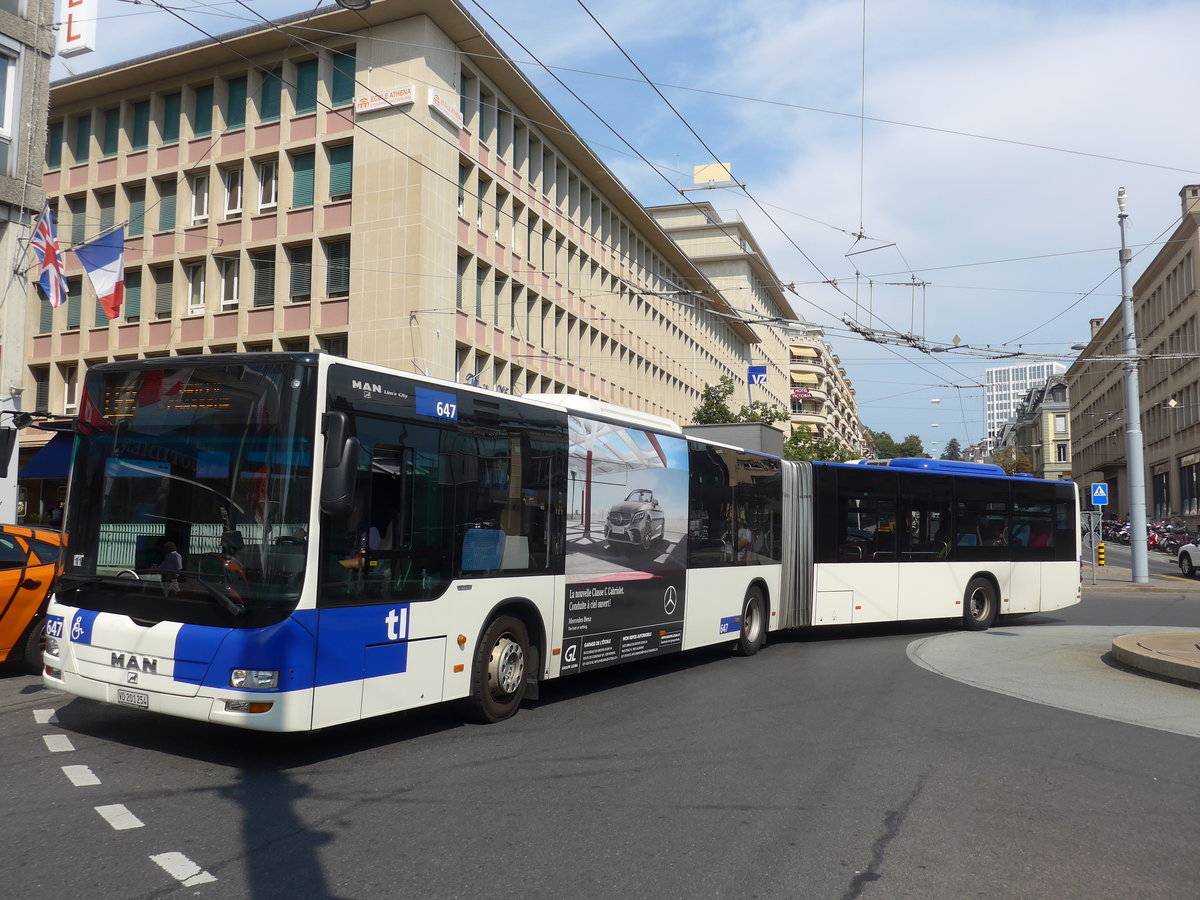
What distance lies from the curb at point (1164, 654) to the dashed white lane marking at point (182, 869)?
33.3 feet

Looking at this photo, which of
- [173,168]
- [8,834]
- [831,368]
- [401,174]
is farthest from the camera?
[831,368]

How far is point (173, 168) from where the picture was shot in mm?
32219

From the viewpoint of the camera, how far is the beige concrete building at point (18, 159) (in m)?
18.3

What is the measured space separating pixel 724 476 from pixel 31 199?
13.9 meters

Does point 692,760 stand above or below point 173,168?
below

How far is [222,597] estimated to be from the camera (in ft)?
22.0

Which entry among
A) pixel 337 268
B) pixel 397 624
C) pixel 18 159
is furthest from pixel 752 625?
pixel 337 268

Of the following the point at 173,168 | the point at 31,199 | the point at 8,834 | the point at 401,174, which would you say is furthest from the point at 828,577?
the point at 173,168

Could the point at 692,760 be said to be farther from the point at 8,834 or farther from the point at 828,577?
the point at 828,577

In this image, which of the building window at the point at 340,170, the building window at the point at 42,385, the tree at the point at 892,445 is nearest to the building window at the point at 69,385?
the building window at the point at 42,385

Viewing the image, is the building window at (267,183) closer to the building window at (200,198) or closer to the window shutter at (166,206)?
the building window at (200,198)

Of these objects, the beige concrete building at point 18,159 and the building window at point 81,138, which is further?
the building window at point 81,138

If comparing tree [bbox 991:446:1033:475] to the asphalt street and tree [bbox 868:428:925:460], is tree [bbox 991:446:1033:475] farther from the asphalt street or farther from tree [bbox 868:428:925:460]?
the asphalt street

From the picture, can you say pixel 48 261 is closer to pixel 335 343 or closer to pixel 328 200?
pixel 335 343
